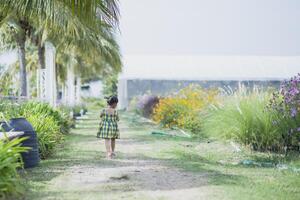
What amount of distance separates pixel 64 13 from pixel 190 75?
2827 centimetres

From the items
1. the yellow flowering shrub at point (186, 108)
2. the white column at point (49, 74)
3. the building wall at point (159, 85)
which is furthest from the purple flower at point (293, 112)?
the building wall at point (159, 85)

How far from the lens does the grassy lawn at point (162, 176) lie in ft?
22.1

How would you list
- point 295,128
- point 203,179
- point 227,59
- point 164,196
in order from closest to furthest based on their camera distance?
point 164,196
point 203,179
point 295,128
point 227,59

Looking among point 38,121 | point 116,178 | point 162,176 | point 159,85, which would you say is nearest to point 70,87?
point 159,85

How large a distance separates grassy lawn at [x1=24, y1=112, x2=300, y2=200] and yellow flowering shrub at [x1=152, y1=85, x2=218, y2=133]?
5.45 m

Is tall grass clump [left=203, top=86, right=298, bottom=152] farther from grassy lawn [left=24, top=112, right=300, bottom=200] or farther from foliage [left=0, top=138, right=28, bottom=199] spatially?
foliage [left=0, top=138, right=28, bottom=199]

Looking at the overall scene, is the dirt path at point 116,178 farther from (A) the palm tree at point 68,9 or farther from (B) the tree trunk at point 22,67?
(B) the tree trunk at point 22,67

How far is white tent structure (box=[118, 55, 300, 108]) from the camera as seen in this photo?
132ft

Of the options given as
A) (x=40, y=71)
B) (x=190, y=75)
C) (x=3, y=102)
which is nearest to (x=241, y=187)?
(x=3, y=102)

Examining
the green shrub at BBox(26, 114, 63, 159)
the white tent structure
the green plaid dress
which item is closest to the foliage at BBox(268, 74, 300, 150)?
the green plaid dress

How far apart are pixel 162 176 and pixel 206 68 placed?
3354 centimetres

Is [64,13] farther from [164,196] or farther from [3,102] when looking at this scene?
[164,196]

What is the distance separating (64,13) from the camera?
486 inches

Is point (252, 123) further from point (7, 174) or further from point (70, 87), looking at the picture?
point (70, 87)
